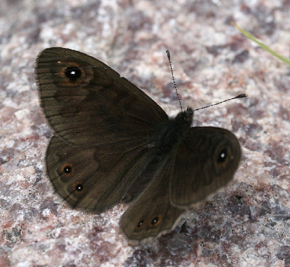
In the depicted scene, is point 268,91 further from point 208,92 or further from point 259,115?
point 208,92

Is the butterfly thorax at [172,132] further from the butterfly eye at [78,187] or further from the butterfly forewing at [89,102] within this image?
the butterfly eye at [78,187]

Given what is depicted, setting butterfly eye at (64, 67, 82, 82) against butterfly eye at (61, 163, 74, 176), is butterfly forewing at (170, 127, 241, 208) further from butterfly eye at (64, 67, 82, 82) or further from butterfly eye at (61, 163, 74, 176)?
butterfly eye at (64, 67, 82, 82)

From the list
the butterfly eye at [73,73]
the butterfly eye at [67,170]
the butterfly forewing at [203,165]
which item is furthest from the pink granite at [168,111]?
the butterfly eye at [73,73]

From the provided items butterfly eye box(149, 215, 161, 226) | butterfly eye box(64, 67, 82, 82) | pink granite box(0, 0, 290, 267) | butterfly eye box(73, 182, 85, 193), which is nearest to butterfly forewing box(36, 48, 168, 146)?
butterfly eye box(64, 67, 82, 82)

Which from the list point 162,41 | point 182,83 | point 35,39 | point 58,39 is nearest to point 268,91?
point 182,83

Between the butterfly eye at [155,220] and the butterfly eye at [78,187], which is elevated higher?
the butterfly eye at [155,220]
